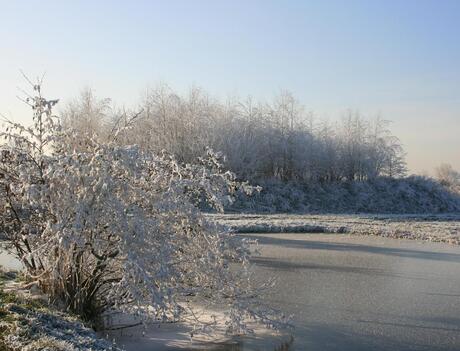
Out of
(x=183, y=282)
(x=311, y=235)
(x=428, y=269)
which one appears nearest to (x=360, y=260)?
(x=428, y=269)

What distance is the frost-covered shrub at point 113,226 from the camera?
7898 millimetres

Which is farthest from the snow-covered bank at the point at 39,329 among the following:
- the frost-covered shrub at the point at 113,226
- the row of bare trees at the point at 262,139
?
the row of bare trees at the point at 262,139

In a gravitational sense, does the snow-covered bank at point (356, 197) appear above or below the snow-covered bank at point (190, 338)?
above

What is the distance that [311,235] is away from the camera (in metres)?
24.9

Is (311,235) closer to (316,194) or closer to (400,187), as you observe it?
(316,194)

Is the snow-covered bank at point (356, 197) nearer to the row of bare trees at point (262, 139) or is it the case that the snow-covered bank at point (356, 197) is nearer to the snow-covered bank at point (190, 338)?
the row of bare trees at point (262, 139)

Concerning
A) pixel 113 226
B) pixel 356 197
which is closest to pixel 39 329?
pixel 113 226

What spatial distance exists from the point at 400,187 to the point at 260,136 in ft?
49.2

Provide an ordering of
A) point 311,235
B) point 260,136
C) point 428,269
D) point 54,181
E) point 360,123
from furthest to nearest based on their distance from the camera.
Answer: point 360,123 → point 260,136 → point 311,235 → point 428,269 → point 54,181

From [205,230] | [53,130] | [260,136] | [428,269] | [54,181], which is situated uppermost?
[260,136]

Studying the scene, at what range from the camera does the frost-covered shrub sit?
790cm

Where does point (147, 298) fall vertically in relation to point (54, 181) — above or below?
below

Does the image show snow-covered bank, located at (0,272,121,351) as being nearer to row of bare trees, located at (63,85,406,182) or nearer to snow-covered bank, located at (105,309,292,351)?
snow-covered bank, located at (105,309,292,351)

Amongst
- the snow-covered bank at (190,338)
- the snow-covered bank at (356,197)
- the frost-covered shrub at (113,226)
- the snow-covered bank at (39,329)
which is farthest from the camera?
the snow-covered bank at (356,197)
